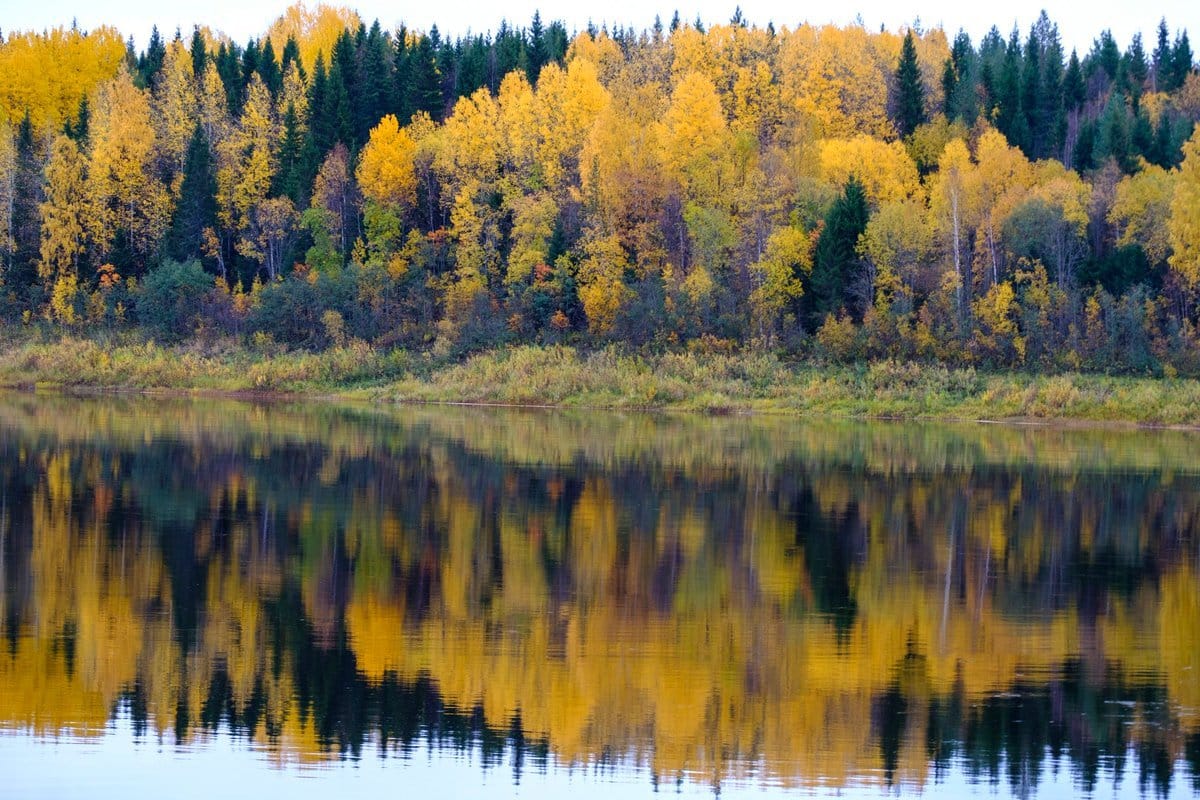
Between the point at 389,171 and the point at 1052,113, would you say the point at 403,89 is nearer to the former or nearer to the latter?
the point at 389,171

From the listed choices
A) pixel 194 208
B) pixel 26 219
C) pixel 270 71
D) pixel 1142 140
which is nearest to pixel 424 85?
pixel 270 71

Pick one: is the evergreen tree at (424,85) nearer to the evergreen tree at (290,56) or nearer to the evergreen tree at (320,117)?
the evergreen tree at (320,117)

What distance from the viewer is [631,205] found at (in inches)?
2825

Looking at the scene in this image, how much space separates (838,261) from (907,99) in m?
21.8

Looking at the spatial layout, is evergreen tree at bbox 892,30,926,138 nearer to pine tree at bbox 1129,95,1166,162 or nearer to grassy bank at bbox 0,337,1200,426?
pine tree at bbox 1129,95,1166,162

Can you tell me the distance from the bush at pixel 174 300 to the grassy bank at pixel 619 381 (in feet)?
8.92

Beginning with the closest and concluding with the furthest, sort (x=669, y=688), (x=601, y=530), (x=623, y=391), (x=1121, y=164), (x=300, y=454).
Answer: (x=669, y=688)
(x=601, y=530)
(x=300, y=454)
(x=623, y=391)
(x=1121, y=164)

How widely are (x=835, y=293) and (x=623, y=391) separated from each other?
11685 mm

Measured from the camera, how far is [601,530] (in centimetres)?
2338

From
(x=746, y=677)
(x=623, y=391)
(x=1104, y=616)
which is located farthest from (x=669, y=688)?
(x=623, y=391)

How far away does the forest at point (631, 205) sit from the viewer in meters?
62.8

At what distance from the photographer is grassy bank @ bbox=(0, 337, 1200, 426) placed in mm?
53156

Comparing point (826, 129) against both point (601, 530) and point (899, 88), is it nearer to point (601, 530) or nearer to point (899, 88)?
point (899, 88)

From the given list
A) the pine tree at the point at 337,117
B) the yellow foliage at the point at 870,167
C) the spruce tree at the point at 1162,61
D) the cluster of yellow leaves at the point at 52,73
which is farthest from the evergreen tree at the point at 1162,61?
the cluster of yellow leaves at the point at 52,73
